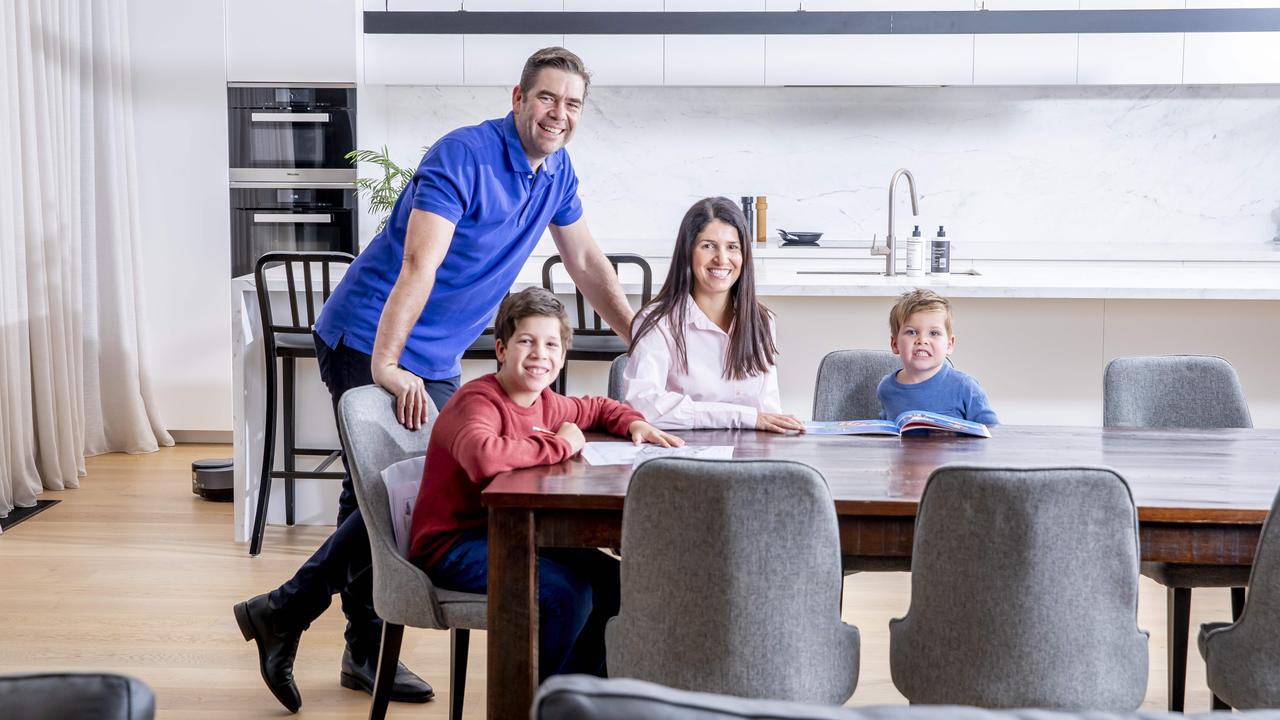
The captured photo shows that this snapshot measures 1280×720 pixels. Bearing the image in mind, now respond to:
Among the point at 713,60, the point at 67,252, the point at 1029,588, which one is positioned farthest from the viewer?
the point at 713,60

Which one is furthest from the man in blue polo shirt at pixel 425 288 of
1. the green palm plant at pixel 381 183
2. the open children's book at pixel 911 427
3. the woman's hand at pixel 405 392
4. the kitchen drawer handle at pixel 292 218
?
the kitchen drawer handle at pixel 292 218

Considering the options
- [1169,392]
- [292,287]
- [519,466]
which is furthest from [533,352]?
[292,287]

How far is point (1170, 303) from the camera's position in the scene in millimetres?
3703

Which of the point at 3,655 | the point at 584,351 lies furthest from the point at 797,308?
the point at 3,655

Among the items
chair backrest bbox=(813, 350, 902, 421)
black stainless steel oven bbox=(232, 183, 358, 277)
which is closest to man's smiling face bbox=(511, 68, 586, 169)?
chair backrest bbox=(813, 350, 902, 421)

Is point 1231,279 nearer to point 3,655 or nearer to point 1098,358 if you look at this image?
point 1098,358

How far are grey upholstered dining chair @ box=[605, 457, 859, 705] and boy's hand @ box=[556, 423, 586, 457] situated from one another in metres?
0.45

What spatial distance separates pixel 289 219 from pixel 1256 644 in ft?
15.4

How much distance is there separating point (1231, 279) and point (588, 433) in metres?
2.53

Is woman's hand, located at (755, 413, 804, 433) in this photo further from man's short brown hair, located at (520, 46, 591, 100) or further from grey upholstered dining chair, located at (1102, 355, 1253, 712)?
grey upholstered dining chair, located at (1102, 355, 1253, 712)

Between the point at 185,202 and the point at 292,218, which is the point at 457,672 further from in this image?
the point at 185,202

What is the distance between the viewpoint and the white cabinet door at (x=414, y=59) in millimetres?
5770

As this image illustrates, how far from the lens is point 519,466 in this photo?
80.4 inches

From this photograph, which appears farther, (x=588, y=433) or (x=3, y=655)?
(x=3, y=655)
